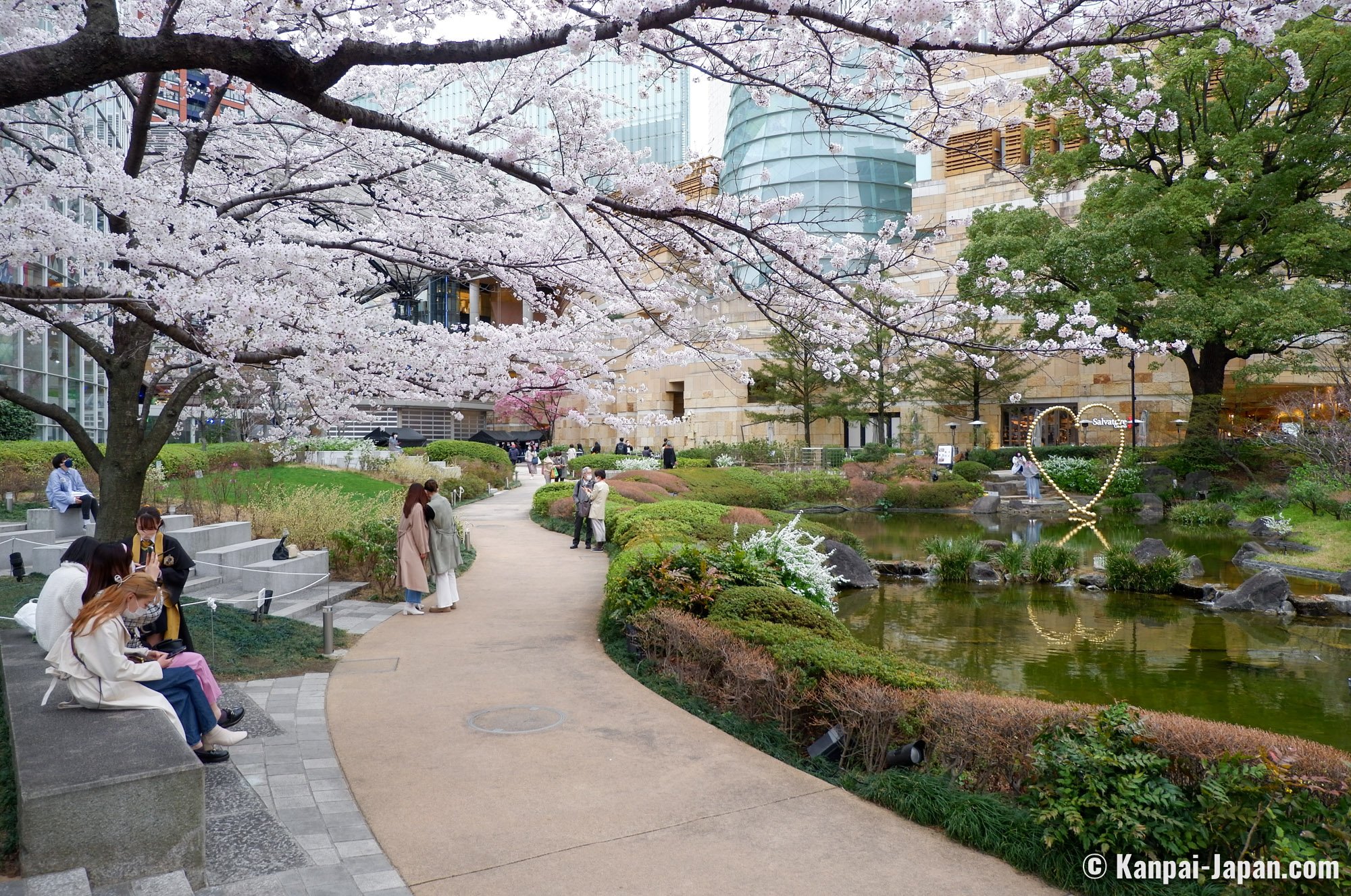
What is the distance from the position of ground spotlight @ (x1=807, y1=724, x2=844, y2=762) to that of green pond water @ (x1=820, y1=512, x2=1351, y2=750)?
3496 mm

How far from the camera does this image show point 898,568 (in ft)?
54.5

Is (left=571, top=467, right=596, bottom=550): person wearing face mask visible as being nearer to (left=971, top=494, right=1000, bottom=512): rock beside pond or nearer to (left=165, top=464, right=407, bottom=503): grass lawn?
(left=165, top=464, right=407, bottom=503): grass lawn

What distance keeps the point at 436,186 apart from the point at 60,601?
470 cm

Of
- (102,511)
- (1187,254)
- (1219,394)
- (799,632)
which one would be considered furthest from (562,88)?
(1219,394)

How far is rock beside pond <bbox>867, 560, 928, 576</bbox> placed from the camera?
16438mm

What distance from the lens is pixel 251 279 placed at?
6.89 meters

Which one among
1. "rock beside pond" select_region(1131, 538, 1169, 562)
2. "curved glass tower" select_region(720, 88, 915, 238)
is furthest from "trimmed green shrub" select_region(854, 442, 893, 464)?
"rock beside pond" select_region(1131, 538, 1169, 562)

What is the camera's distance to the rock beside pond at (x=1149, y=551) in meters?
15.7

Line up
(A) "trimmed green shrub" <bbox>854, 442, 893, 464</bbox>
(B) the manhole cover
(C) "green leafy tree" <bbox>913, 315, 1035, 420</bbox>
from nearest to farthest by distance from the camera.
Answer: (B) the manhole cover, (A) "trimmed green shrub" <bbox>854, 442, 893, 464</bbox>, (C) "green leafy tree" <bbox>913, 315, 1035, 420</bbox>

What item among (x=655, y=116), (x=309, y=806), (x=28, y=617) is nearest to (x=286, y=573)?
(x=28, y=617)

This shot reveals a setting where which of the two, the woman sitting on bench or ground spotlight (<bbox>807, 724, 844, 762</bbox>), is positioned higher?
the woman sitting on bench

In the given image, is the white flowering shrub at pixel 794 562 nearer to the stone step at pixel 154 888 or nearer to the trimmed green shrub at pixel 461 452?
the stone step at pixel 154 888

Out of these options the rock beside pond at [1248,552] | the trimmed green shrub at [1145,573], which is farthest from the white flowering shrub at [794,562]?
the rock beside pond at [1248,552]

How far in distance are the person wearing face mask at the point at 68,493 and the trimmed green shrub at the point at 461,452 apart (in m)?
20.6
